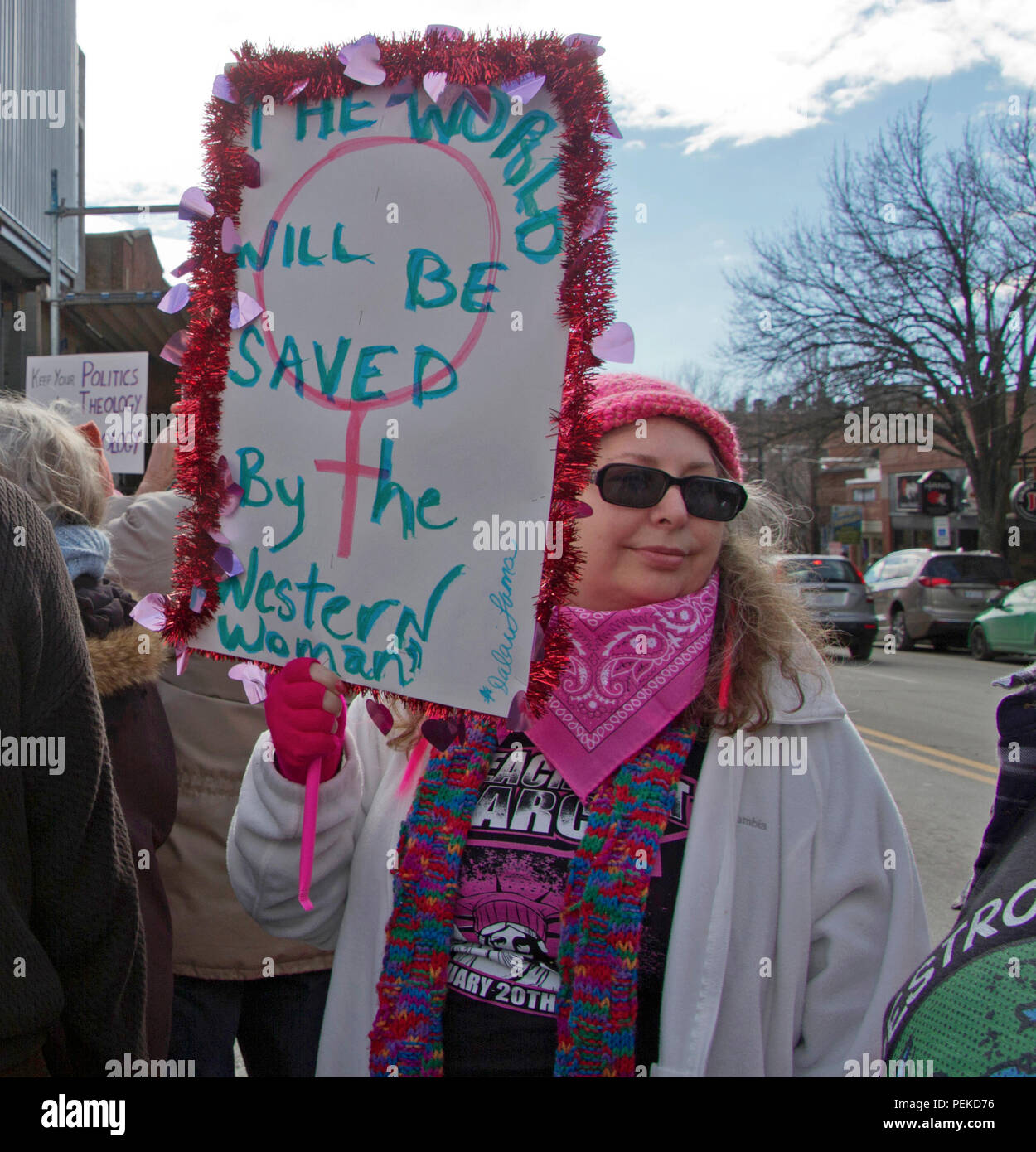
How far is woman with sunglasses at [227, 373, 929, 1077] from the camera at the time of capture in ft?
4.85

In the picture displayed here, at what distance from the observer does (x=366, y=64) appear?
139cm

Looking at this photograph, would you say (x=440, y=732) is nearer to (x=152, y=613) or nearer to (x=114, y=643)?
(x=152, y=613)

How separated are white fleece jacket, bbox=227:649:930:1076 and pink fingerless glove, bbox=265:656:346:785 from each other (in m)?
0.11

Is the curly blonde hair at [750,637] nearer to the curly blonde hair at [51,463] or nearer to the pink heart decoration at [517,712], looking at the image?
the pink heart decoration at [517,712]

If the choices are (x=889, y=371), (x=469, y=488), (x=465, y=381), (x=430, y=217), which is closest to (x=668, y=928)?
(x=469, y=488)

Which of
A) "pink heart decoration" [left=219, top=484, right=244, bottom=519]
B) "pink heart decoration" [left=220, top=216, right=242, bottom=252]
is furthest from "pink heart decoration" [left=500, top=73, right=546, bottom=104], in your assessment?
"pink heart decoration" [left=219, top=484, right=244, bottom=519]

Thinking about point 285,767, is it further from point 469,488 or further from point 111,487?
point 111,487

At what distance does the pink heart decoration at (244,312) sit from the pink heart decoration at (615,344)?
1.68 ft

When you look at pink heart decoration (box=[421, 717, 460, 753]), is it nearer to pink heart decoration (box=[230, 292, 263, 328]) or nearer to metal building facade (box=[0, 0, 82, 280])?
pink heart decoration (box=[230, 292, 263, 328])

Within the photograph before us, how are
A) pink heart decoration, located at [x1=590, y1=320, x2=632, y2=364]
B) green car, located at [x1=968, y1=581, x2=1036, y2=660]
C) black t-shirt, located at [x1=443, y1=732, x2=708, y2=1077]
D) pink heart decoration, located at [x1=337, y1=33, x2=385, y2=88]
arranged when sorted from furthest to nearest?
green car, located at [x1=968, y1=581, x2=1036, y2=660], black t-shirt, located at [x1=443, y1=732, x2=708, y2=1077], pink heart decoration, located at [x1=337, y1=33, x2=385, y2=88], pink heart decoration, located at [x1=590, y1=320, x2=632, y2=364]

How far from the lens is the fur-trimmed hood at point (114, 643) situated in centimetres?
191

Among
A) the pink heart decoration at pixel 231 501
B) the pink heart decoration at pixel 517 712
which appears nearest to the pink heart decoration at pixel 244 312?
the pink heart decoration at pixel 231 501

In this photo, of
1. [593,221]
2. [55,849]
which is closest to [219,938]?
[55,849]

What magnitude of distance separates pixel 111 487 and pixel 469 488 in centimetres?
185
